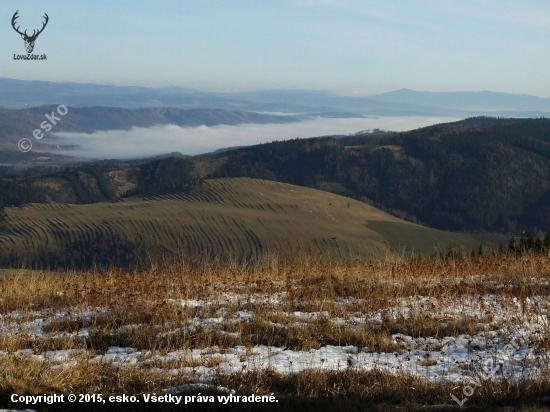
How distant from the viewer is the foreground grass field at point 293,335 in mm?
5914

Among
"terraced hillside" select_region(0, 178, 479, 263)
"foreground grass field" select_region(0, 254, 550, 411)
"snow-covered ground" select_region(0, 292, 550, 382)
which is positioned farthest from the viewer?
"terraced hillside" select_region(0, 178, 479, 263)

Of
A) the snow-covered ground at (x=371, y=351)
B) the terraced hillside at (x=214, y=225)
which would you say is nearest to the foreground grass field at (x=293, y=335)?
the snow-covered ground at (x=371, y=351)

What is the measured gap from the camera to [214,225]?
10100 cm

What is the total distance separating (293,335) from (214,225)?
93953 mm

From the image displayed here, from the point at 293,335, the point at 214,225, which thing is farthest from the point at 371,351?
the point at 214,225

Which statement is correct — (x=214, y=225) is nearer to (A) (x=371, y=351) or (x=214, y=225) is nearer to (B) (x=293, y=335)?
(B) (x=293, y=335)

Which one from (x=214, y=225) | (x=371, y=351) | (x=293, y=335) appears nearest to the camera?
(x=371, y=351)

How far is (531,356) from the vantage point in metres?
6.78

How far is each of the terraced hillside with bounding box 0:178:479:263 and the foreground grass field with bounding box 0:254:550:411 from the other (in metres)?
62.0

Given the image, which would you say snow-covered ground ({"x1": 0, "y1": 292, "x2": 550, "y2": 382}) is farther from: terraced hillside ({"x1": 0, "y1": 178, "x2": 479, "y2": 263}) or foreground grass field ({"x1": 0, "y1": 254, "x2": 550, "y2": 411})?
terraced hillside ({"x1": 0, "y1": 178, "x2": 479, "y2": 263})

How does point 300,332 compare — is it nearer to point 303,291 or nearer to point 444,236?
point 303,291

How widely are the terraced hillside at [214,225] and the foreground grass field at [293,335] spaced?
61983 millimetres

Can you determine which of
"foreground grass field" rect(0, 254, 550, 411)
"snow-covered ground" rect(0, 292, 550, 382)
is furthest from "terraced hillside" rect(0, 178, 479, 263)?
"snow-covered ground" rect(0, 292, 550, 382)

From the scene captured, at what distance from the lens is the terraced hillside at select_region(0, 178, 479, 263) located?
3551 inches
